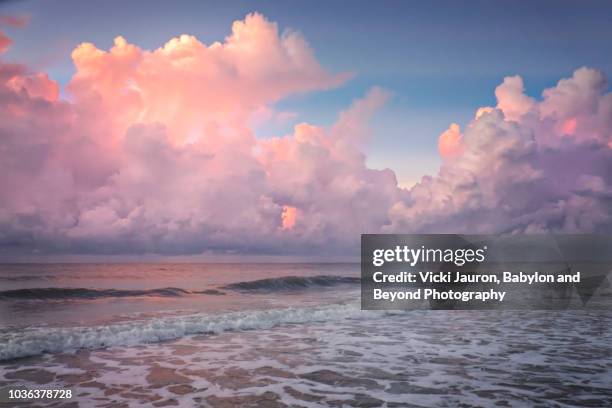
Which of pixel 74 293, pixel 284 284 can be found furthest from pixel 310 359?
pixel 284 284

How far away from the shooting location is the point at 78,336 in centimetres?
1133

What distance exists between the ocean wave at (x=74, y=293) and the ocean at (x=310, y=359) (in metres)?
6.60

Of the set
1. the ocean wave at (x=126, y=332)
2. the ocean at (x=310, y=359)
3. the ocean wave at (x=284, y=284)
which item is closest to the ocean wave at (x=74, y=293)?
the ocean wave at (x=284, y=284)

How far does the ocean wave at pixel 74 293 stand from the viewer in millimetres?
24109

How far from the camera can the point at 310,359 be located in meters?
9.73

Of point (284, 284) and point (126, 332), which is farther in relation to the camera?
point (284, 284)

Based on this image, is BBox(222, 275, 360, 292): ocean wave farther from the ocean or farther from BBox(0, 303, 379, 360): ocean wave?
BBox(0, 303, 379, 360): ocean wave

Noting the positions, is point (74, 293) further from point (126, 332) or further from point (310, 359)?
point (310, 359)

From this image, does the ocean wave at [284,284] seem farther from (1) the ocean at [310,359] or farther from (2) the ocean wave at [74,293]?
(1) the ocean at [310,359]

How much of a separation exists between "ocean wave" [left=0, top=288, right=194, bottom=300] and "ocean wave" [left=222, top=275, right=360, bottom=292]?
6.43 metres

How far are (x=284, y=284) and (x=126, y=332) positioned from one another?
25415mm

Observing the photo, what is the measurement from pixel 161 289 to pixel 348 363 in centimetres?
2062

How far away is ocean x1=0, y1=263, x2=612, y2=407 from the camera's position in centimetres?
708

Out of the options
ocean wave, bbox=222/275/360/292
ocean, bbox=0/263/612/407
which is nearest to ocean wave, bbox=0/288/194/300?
ocean wave, bbox=222/275/360/292
